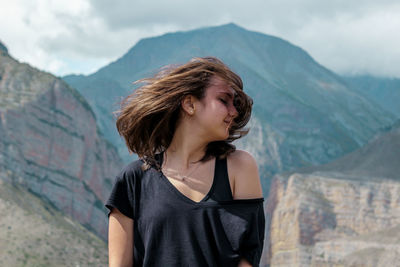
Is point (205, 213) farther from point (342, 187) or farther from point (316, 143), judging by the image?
point (316, 143)

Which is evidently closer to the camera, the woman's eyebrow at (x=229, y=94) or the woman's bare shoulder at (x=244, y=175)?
the woman's bare shoulder at (x=244, y=175)

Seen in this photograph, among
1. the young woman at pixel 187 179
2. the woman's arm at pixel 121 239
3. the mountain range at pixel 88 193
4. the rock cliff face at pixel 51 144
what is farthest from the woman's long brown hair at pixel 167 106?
the rock cliff face at pixel 51 144

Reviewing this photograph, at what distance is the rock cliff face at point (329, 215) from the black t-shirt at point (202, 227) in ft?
254

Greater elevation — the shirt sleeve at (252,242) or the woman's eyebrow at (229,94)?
the woman's eyebrow at (229,94)

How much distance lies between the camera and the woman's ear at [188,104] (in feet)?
12.3

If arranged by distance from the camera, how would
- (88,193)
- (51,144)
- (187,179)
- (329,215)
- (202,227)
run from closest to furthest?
(202,227) → (187,179) → (51,144) → (88,193) → (329,215)

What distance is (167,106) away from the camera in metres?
3.78

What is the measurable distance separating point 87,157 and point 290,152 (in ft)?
305

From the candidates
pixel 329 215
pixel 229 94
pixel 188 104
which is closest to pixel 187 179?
pixel 188 104

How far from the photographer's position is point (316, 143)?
186375mm

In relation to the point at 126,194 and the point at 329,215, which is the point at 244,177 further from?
the point at 329,215

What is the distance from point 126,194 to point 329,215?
91.6 meters

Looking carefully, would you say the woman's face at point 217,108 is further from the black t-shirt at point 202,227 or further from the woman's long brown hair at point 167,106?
the black t-shirt at point 202,227

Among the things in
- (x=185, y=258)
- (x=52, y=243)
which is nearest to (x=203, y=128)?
(x=185, y=258)
